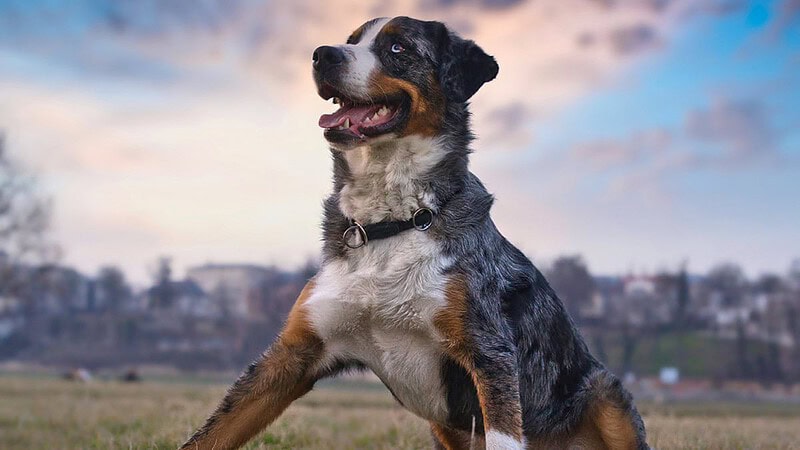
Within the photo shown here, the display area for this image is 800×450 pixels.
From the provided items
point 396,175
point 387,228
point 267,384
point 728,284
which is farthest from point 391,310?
point 728,284

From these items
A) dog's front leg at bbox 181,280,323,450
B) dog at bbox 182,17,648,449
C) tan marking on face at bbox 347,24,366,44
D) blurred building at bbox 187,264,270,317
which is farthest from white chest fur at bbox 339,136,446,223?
blurred building at bbox 187,264,270,317

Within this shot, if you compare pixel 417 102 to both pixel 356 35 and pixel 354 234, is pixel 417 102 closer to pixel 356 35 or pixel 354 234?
pixel 356 35

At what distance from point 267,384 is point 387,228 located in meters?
1.36

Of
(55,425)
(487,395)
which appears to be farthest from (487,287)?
(55,425)

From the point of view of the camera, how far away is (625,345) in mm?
89125

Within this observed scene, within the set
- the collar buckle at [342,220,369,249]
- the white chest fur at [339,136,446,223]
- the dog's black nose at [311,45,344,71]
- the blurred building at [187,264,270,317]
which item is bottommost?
the collar buckle at [342,220,369,249]

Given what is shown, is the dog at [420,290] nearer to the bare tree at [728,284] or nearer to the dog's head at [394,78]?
the dog's head at [394,78]

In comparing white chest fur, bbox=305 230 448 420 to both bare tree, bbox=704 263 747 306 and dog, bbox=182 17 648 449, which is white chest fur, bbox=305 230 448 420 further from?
bare tree, bbox=704 263 747 306

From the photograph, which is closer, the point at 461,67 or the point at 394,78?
the point at 394,78

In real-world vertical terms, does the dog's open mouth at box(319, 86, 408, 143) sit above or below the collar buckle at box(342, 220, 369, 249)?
above

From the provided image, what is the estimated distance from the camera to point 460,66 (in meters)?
6.34

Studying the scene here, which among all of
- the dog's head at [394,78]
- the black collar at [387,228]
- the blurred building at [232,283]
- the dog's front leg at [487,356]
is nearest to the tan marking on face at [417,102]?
the dog's head at [394,78]

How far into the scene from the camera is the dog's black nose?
5898 millimetres

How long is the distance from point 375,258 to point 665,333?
93.2 metres
